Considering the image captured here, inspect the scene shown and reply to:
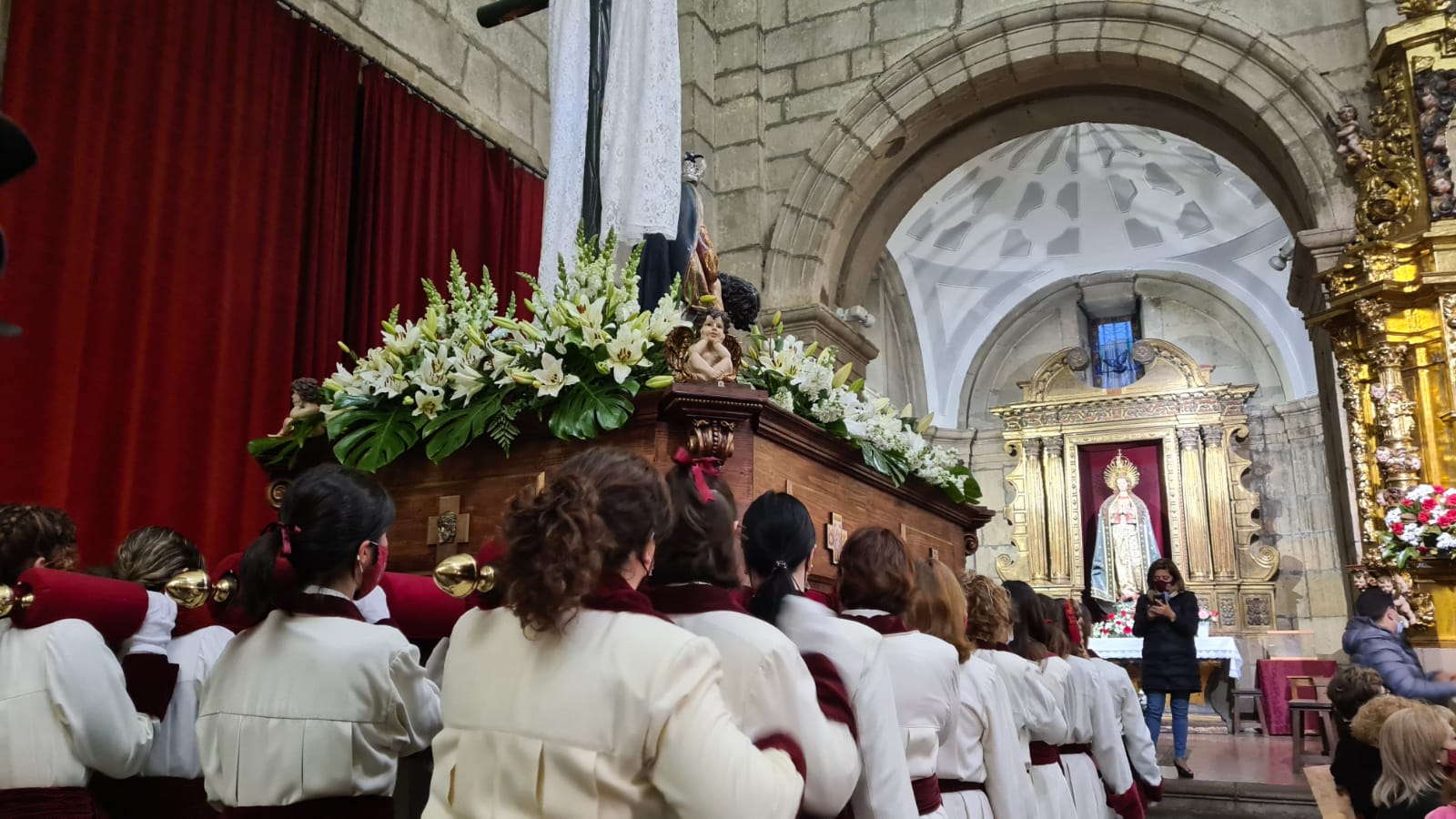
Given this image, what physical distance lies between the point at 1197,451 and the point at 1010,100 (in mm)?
8513

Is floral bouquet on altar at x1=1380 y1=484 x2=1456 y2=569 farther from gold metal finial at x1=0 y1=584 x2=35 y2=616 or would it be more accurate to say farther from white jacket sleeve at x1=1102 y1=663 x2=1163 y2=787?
gold metal finial at x1=0 y1=584 x2=35 y2=616

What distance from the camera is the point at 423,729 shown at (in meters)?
1.84

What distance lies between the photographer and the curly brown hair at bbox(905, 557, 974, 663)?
2.49 metres

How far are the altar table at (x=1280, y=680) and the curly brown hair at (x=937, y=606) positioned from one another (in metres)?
9.44

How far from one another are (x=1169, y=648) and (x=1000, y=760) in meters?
3.79

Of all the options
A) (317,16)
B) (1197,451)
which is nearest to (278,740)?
(317,16)

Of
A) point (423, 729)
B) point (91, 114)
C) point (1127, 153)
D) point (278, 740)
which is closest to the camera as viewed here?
point (278, 740)

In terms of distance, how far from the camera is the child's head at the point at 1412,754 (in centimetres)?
275

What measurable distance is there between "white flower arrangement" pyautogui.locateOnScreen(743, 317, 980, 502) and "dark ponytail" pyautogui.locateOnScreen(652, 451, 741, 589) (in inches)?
A: 53.4

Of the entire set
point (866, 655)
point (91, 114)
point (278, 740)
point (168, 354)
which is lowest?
point (278, 740)

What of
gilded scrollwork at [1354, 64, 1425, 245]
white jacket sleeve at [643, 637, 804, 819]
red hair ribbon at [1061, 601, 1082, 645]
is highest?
gilded scrollwork at [1354, 64, 1425, 245]

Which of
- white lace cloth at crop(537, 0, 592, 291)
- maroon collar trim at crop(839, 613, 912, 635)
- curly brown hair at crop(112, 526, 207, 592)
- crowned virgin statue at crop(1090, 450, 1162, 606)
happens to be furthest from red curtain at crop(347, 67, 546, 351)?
crowned virgin statue at crop(1090, 450, 1162, 606)

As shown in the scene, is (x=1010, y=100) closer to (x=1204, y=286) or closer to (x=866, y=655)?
(x=866, y=655)

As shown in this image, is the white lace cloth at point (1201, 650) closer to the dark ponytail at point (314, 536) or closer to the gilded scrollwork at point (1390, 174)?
the gilded scrollwork at point (1390, 174)
